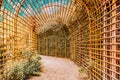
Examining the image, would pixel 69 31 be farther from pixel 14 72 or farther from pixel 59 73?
pixel 14 72

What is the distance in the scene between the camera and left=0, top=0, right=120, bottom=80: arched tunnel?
2861 millimetres

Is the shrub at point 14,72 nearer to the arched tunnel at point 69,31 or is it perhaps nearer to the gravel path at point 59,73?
the arched tunnel at point 69,31

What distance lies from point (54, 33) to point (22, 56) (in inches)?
263

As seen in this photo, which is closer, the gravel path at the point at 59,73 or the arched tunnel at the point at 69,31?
the arched tunnel at the point at 69,31

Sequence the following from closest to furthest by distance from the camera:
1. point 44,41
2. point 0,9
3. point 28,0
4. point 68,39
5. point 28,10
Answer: point 0,9, point 28,0, point 28,10, point 68,39, point 44,41

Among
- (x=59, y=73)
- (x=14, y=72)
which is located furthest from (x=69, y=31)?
(x=14, y=72)

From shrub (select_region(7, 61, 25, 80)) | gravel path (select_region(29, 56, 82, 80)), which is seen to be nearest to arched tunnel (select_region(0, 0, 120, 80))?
shrub (select_region(7, 61, 25, 80))

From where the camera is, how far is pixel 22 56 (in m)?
4.76

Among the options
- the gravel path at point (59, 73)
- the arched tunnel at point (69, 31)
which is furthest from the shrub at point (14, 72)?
the gravel path at point (59, 73)

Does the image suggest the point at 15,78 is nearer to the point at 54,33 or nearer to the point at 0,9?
the point at 0,9

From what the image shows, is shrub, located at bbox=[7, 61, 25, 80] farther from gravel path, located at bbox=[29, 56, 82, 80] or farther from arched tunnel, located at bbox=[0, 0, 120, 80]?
gravel path, located at bbox=[29, 56, 82, 80]

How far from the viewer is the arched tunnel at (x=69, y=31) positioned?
9.39 feet

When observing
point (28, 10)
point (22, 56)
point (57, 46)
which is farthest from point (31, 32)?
point (57, 46)

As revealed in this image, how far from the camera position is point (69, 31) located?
31.4 feet
